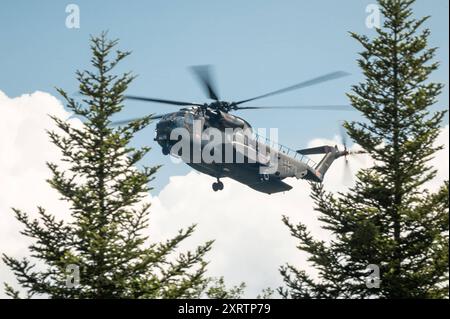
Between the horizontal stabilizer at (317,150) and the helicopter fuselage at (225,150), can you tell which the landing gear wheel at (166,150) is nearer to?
the helicopter fuselage at (225,150)

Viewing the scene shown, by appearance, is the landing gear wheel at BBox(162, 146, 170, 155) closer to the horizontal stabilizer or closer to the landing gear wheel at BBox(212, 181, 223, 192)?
the landing gear wheel at BBox(212, 181, 223, 192)

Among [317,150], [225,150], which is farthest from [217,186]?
[317,150]

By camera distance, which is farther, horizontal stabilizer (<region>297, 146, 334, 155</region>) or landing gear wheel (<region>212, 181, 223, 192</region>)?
horizontal stabilizer (<region>297, 146, 334, 155</region>)

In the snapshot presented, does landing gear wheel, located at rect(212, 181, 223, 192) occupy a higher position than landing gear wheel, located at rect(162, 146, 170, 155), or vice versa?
landing gear wheel, located at rect(162, 146, 170, 155)

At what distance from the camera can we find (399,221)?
94.3 feet

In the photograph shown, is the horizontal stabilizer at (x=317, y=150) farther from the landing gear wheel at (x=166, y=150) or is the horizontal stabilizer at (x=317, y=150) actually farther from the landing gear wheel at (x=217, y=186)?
the landing gear wheel at (x=166, y=150)

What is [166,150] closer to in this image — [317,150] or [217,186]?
[217,186]

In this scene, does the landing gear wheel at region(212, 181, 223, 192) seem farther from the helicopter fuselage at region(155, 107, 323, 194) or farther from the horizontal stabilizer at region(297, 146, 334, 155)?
the horizontal stabilizer at region(297, 146, 334, 155)

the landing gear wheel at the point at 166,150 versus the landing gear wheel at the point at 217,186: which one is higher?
the landing gear wheel at the point at 166,150

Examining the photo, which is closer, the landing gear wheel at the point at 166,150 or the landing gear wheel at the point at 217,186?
the landing gear wheel at the point at 166,150

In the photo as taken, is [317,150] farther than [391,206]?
Yes

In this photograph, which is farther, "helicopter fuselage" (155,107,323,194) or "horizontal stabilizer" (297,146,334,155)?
"horizontal stabilizer" (297,146,334,155)

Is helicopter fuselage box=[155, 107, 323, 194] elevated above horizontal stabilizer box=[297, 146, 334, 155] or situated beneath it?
situated beneath
